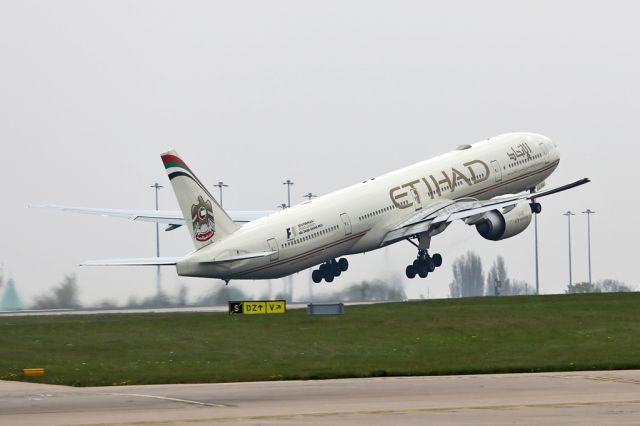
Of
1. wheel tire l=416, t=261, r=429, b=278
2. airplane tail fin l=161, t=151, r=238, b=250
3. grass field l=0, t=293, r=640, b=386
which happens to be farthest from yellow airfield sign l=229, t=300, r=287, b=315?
wheel tire l=416, t=261, r=429, b=278

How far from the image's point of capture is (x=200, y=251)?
69.1 m

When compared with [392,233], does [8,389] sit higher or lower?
lower

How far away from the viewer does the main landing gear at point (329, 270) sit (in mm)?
82875

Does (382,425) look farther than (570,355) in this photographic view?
No

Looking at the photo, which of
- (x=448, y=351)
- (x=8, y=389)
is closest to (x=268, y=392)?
(x=8, y=389)

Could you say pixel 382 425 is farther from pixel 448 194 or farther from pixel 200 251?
pixel 448 194

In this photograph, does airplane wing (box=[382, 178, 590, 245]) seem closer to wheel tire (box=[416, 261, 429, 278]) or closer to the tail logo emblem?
wheel tire (box=[416, 261, 429, 278])

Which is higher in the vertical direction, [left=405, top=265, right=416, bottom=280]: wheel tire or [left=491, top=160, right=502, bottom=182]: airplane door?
[left=491, top=160, right=502, bottom=182]: airplane door

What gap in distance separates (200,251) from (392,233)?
15.4 meters

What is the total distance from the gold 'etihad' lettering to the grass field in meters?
14.6

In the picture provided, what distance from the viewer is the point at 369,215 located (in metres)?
77.9

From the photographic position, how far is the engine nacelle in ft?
272

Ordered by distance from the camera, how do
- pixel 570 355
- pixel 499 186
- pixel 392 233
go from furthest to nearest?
pixel 499 186 → pixel 392 233 → pixel 570 355

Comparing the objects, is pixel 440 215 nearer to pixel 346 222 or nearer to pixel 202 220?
pixel 346 222
